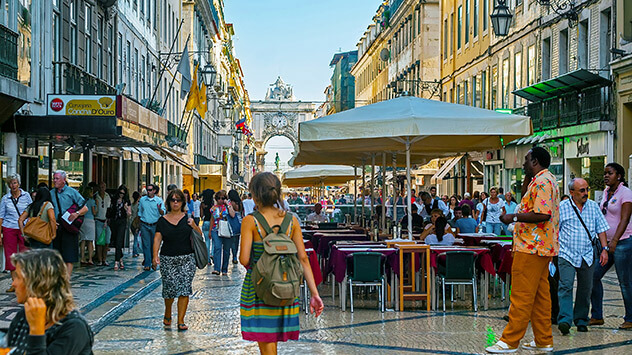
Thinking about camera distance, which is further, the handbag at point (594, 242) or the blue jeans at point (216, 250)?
the blue jeans at point (216, 250)

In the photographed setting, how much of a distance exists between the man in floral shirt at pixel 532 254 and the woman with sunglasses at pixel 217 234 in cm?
907

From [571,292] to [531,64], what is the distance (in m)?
21.5

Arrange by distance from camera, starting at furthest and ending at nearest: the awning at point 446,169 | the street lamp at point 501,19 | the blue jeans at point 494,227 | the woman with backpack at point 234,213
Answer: the awning at point 446,169
the street lamp at point 501,19
the blue jeans at point 494,227
the woman with backpack at point 234,213

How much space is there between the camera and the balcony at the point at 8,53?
16.3 m

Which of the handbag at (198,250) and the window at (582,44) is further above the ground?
the window at (582,44)

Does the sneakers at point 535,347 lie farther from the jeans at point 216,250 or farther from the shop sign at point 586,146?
the shop sign at point 586,146

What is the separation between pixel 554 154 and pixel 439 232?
51.3 feet

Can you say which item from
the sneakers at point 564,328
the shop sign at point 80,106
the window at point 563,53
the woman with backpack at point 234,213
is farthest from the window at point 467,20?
the sneakers at point 564,328

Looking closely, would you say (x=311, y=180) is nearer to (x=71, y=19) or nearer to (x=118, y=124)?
(x=71, y=19)

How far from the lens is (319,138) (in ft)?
40.1

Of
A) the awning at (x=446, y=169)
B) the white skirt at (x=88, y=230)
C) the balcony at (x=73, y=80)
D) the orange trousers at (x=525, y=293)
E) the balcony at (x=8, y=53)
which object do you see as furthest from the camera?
the awning at (x=446, y=169)

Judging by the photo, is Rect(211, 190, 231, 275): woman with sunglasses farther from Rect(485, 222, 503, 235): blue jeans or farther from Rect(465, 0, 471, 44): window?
Rect(465, 0, 471, 44): window

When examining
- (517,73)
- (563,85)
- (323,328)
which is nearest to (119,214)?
(323,328)

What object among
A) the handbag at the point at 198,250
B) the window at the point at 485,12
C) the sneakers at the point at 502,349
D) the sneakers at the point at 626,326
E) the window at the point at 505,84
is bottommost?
the sneakers at the point at 626,326
